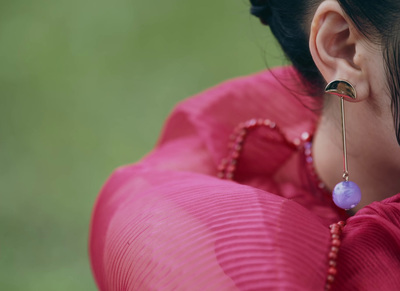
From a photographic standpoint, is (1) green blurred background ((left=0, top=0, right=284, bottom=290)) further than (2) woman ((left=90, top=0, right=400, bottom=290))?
Yes

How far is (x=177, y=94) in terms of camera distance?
1694mm

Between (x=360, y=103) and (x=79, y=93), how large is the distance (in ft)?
4.00

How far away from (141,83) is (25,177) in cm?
47

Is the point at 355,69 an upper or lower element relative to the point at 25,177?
upper

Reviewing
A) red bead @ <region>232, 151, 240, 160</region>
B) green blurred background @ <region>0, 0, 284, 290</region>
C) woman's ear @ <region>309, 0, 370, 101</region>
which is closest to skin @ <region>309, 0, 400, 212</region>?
woman's ear @ <region>309, 0, 370, 101</region>

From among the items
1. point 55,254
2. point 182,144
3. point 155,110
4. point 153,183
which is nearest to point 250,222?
point 153,183

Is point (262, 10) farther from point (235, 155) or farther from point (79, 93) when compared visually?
point (79, 93)

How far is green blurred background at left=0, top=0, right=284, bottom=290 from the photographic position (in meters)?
1.32

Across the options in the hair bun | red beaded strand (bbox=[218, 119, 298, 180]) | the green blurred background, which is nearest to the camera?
the hair bun

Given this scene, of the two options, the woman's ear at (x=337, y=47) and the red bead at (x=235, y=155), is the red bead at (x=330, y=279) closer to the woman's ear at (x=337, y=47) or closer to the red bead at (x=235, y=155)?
the woman's ear at (x=337, y=47)

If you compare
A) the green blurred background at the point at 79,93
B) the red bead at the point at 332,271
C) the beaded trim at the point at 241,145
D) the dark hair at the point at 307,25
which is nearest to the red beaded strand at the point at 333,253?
the red bead at the point at 332,271

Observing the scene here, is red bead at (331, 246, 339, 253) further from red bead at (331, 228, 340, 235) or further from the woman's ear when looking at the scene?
the woman's ear

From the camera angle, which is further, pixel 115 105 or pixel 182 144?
pixel 115 105

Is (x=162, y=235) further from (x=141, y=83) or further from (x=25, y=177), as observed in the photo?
(x=141, y=83)
